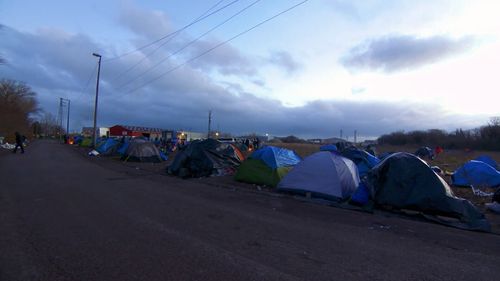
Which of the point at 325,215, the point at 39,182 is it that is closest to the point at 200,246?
the point at 325,215

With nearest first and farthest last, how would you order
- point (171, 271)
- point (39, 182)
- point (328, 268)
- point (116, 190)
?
1. point (171, 271)
2. point (328, 268)
3. point (116, 190)
4. point (39, 182)

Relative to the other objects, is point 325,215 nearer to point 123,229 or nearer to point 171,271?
point 123,229

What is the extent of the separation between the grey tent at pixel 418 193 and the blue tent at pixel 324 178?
1106 millimetres

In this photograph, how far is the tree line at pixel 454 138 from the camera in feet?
303

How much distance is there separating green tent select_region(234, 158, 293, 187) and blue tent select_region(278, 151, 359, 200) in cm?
161

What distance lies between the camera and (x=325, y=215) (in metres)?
9.94

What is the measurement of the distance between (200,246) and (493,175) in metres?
14.0

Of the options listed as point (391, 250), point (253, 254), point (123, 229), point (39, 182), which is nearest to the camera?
point (253, 254)

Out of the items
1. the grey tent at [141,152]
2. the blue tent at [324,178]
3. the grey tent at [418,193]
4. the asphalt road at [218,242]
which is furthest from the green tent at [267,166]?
the grey tent at [141,152]

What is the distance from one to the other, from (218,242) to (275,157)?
9.19 meters

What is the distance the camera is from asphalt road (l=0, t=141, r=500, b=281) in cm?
527

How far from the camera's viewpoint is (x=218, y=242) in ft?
22.0

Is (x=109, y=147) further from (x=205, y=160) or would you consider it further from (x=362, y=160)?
(x=362, y=160)

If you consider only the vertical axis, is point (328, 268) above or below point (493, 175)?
below
